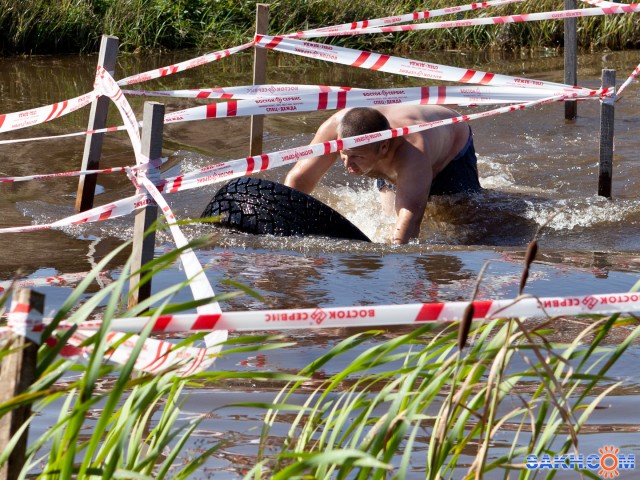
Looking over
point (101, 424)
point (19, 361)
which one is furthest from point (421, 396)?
point (19, 361)

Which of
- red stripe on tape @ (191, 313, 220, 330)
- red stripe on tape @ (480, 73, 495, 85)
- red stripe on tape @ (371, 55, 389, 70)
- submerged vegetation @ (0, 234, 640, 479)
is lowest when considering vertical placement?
submerged vegetation @ (0, 234, 640, 479)

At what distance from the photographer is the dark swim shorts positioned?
23.1 feet

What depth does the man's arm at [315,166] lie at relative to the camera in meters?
6.52

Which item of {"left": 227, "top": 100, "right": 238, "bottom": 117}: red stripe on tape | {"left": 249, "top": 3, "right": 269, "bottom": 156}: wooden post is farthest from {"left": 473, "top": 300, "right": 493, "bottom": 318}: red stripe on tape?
{"left": 249, "top": 3, "right": 269, "bottom": 156}: wooden post

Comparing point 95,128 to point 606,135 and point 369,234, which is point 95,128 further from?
point 606,135

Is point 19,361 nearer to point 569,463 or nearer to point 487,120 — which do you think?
point 569,463

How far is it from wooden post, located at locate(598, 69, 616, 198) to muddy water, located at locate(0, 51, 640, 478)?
→ 0.12 meters

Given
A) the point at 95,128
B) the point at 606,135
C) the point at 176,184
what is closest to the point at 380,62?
the point at 606,135

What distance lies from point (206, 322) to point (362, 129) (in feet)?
12.4

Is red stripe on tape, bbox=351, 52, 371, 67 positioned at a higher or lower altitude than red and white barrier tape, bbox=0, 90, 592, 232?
higher

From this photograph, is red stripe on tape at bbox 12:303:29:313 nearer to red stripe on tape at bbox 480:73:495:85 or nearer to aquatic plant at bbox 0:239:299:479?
aquatic plant at bbox 0:239:299:479

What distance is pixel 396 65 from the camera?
6922 millimetres

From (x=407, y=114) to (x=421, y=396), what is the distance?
15.0ft

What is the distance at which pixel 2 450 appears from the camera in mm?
1856
